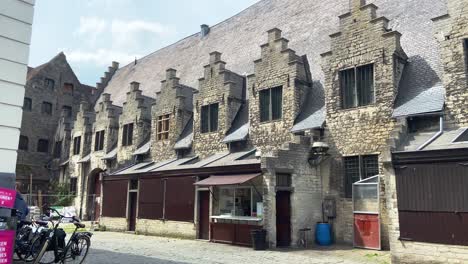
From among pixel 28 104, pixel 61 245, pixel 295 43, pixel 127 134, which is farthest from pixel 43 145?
pixel 61 245

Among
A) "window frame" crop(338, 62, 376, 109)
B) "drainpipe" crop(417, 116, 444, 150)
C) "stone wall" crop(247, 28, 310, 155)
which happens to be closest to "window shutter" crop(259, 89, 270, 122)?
"stone wall" crop(247, 28, 310, 155)

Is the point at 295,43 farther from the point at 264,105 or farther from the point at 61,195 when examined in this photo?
the point at 61,195

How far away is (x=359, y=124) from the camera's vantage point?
15.8 metres

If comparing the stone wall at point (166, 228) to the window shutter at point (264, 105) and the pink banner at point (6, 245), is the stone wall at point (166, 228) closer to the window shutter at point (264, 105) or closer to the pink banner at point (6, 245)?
the window shutter at point (264, 105)

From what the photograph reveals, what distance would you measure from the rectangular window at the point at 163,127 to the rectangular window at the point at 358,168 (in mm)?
12462

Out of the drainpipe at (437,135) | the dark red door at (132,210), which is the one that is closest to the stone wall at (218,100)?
the dark red door at (132,210)

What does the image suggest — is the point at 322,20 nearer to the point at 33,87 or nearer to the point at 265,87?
the point at 265,87

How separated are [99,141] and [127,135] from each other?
14.6 feet

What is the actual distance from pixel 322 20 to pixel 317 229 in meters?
11.5

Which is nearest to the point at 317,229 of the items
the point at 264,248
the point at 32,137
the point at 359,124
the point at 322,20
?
the point at 264,248

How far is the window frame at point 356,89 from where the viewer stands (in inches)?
624

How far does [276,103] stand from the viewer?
19.3 metres

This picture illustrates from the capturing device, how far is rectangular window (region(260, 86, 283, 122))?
19.1 metres

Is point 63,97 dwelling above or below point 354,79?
above
